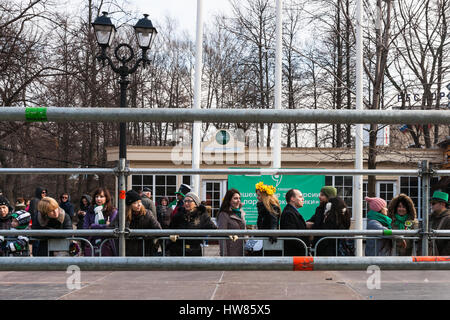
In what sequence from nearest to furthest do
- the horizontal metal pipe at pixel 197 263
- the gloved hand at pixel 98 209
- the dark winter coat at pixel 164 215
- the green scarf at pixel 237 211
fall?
the horizontal metal pipe at pixel 197 263 → the gloved hand at pixel 98 209 → the green scarf at pixel 237 211 → the dark winter coat at pixel 164 215

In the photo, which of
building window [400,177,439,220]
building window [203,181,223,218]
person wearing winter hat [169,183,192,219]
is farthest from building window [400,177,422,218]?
building window [203,181,223,218]

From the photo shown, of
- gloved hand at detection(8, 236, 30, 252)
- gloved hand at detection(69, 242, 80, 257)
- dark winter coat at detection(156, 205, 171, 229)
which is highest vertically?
gloved hand at detection(69, 242, 80, 257)

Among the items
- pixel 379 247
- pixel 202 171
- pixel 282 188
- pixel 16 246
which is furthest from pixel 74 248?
pixel 282 188

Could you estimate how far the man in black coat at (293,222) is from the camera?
15.8ft

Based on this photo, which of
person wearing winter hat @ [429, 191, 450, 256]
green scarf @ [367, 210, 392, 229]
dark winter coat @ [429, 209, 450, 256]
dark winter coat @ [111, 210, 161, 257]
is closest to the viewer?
dark winter coat @ [111, 210, 161, 257]

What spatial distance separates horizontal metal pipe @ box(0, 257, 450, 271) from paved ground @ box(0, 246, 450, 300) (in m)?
0.75

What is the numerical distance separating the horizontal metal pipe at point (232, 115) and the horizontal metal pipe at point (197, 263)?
614mm

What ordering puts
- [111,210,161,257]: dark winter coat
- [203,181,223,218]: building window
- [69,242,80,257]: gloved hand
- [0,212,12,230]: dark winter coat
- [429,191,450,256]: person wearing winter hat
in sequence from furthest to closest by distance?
[203,181,223,218]: building window < [0,212,12,230]: dark winter coat < [429,191,450,256]: person wearing winter hat < [69,242,80,257]: gloved hand < [111,210,161,257]: dark winter coat

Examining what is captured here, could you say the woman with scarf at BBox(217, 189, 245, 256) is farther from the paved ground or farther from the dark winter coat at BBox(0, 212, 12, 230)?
the dark winter coat at BBox(0, 212, 12, 230)

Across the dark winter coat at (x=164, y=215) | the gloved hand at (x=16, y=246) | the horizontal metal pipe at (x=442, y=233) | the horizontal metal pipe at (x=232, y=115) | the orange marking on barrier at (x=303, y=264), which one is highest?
the horizontal metal pipe at (x=232, y=115)

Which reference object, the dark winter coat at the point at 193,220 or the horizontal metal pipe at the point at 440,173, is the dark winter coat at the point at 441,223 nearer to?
the horizontal metal pipe at the point at 440,173

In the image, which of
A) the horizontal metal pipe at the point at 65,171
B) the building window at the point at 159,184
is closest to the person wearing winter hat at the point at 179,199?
the horizontal metal pipe at the point at 65,171

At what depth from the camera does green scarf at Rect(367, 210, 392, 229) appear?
623cm

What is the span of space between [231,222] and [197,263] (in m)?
4.61
